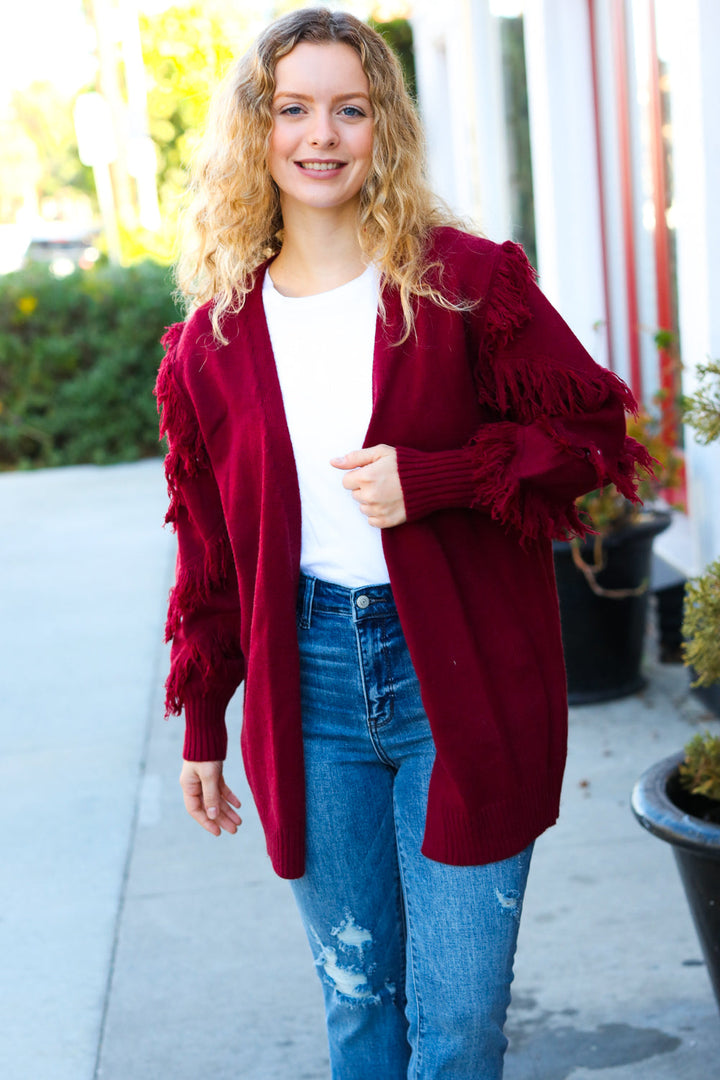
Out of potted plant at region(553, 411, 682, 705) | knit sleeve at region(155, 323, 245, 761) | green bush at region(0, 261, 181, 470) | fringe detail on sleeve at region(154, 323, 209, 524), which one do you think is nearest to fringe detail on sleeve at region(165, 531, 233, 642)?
knit sleeve at region(155, 323, 245, 761)

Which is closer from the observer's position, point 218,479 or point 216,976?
point 218,479

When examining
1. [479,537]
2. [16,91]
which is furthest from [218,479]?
[16,91]

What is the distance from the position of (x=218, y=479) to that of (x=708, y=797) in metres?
1.36

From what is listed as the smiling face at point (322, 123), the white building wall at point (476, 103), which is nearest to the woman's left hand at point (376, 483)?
the smiling face at point (322, 123)

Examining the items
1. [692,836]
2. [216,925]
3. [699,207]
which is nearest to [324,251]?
[692,836]

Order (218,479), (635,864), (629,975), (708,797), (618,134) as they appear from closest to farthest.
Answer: (218,479) → (708,797) → (629,975) → (635,864) → (618,134)

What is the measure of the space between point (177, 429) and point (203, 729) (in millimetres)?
500

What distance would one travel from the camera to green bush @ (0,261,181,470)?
1055 centimetres

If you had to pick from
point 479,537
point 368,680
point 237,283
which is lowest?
point 368,680

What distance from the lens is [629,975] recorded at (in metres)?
2.87

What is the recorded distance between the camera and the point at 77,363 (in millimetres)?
10734

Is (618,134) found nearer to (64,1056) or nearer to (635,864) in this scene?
(635,864)

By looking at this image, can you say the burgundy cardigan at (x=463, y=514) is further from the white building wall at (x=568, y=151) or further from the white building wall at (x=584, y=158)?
the white building wall at (x=568, y=151)

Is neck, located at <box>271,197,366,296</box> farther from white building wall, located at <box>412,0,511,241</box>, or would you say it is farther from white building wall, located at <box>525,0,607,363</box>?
white building wall, located at <box>412,0,511,241</box>
